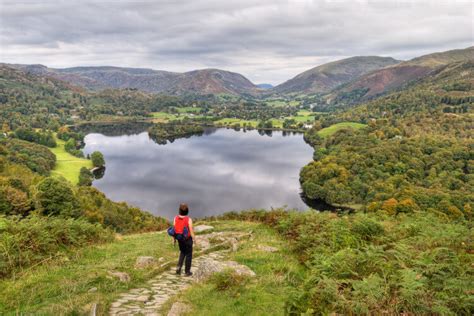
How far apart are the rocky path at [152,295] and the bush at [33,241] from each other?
3.80 metres

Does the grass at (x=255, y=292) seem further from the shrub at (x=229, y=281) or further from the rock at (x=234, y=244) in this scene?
the rock at (x=234, y=244)

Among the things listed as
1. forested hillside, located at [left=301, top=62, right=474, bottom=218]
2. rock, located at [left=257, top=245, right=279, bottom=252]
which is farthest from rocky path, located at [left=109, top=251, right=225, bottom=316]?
forested hillside, located at [left=301, top=62, right=474, bottom=218]

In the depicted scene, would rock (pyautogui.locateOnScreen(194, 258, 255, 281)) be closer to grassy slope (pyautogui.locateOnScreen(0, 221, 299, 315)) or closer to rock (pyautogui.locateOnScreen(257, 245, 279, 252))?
grassy slope (pyautogui.locateOnScreen(0, 221, 299, 315))

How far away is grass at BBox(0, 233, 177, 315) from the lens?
7.24 metres

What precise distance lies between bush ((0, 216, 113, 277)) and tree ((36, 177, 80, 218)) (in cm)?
1105

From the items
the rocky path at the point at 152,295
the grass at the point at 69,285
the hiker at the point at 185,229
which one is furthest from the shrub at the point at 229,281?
the grass at the point at 69,285

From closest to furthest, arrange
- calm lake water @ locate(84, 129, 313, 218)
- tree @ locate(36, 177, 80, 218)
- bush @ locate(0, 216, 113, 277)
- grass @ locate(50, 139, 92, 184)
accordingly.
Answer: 1. bush @ locate(0, 216, 113, 277)
2. tree @ locate(36, 177, 80, 218)
3. calm lake water @ locate(84, 129, 313, 218)
4. grass @ locate(50, 139, 92, 184)

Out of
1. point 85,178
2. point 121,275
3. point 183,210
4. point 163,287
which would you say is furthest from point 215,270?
point 85,178

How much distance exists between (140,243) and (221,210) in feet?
193

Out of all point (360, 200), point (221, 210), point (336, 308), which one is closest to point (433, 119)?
point (360, 200)

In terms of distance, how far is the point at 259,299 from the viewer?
312 inches

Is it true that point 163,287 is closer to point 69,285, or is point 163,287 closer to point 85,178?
point 69,285

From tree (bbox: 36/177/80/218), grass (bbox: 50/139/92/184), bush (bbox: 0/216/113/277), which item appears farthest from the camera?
grass (bbox: 50/139/92/184)

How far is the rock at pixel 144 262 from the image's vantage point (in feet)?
37.3
